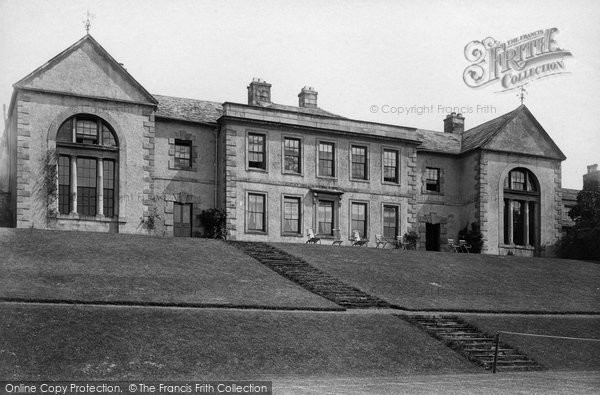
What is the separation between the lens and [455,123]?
166ft

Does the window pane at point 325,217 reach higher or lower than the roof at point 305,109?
lower

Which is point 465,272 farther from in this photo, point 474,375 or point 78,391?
point 78,391

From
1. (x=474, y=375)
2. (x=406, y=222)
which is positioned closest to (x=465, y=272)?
(x=406, y=222)

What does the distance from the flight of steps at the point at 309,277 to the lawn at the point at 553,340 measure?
361 cm

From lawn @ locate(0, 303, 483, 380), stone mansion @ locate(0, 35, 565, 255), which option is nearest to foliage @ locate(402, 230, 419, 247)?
stone mansion @ locate(0, 35, 565, 255)

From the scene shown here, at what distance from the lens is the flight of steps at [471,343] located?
21438 millimetres

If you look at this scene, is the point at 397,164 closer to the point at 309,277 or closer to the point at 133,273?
the point at 309,277

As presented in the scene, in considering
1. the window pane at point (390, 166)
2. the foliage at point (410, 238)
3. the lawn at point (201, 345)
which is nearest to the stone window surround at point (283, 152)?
the window pane at point (390, 166)

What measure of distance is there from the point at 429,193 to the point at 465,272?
11618 millimetres

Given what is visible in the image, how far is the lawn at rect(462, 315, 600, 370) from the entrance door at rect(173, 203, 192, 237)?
16.6m

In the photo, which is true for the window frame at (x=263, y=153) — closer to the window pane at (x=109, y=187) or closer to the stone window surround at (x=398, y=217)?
the window pane at (x=109, y=187)

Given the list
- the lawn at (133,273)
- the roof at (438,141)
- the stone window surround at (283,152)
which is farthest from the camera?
the roof at (438,141)

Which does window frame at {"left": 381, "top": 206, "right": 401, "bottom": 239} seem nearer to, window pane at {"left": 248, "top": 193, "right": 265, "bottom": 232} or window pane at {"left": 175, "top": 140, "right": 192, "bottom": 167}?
window pane at {"left": 248, "top": 193, "right": 265, "bottom": 232}

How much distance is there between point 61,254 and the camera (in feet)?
87.6
